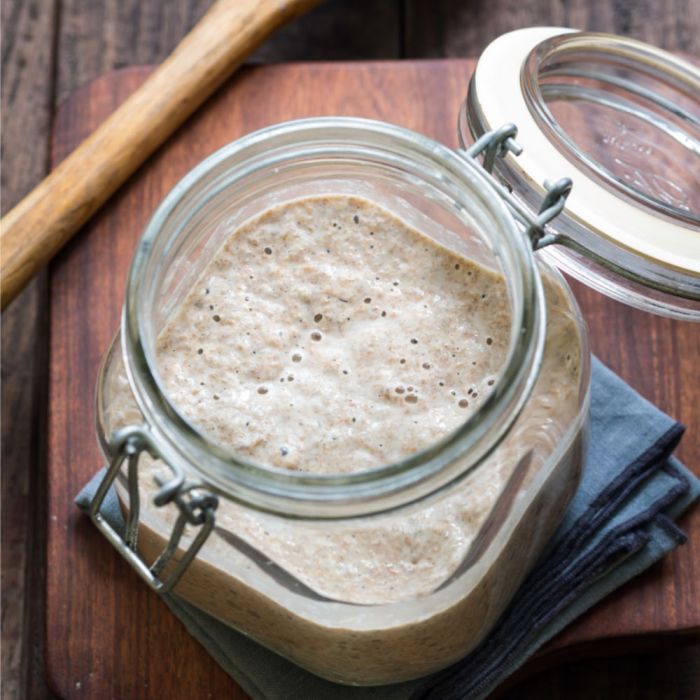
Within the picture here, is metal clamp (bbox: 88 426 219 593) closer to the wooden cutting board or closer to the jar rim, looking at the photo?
the jar rim

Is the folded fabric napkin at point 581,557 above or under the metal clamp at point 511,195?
under

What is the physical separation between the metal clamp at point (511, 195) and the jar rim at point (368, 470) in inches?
1.5

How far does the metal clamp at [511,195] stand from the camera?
0.71m

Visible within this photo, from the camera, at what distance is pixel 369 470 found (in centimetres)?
61

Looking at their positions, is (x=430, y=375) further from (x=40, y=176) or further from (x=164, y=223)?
(x=40, y=176)

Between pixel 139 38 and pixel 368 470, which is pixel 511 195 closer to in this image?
pixel 368 470

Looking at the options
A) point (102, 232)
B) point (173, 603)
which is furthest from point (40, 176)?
point (173, 603)

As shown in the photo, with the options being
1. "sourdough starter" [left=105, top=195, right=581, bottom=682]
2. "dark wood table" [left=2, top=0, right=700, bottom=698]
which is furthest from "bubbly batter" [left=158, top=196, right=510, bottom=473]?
"dark wood table" [left=2, top=0, right=700, bottom=698]

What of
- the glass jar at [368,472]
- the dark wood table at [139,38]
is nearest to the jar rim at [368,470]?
the glass jar at [368,472]

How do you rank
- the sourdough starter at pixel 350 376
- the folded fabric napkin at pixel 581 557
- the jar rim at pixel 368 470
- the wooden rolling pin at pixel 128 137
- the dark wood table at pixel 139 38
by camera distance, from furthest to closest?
the dark wood table at pixel 139 38, the wooden rolling pin at pixel 128 137, the folded fabric napkin at pixel 581 557, the sourdough starter at pixel 350 376, the jar rim at pixel 368 470

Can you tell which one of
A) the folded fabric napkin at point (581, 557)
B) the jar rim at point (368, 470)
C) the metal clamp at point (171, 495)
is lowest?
the folded fabric napkin at point (581, 557)

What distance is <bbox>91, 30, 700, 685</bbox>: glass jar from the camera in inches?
24.8

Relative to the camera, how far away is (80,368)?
991 mm

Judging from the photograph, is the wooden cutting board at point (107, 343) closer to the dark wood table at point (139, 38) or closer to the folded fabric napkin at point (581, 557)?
the folded fabric napkin at point (581, 557)
